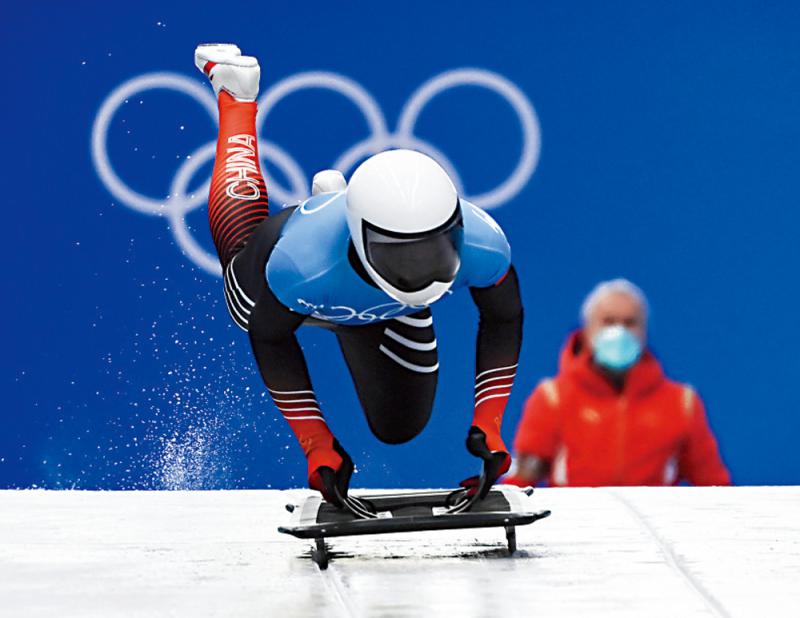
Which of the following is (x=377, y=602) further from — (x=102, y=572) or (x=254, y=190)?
(x=254, y=190)

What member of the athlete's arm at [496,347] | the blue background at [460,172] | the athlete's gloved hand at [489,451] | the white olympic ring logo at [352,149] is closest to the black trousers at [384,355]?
the athlete's arm at [496,347]

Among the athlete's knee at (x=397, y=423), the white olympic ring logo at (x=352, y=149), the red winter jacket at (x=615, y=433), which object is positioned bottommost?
the athlete's knee at (x=397, y=423)

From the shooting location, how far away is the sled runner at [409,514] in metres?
3.29

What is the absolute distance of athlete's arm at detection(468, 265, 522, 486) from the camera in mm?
3439

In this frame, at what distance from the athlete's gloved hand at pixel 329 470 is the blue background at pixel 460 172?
2.74 m

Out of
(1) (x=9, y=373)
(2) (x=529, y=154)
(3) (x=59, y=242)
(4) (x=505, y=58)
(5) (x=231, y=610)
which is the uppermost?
(4) (x=505, y=58)

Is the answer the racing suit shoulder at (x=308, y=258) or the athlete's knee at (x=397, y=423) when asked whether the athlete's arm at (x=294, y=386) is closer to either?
the racing suit shoulder at (x=308, y=258)

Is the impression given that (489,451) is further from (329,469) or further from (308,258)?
(308,258)

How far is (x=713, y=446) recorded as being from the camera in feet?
19.4

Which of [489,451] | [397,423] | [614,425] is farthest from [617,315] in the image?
[489,451]

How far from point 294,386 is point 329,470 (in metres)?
0.25

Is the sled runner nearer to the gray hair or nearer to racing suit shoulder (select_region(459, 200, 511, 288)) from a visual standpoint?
racing suit shoulder (select_region(459, 200, 511, 288))

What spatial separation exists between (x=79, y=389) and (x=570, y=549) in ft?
11.2

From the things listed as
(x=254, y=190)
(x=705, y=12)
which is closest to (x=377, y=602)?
(x=254, y=190)
